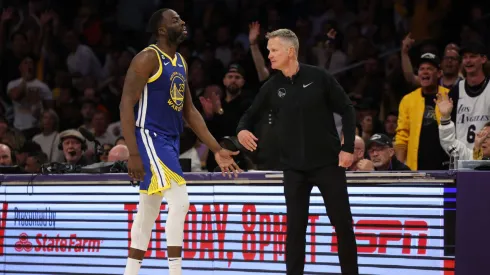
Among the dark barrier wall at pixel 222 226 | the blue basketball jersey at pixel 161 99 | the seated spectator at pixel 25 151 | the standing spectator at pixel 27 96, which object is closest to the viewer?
the blue basketball jersey at pixel 161 99

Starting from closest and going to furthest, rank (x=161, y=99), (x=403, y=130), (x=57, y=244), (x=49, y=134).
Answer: (x=161, y=99)
(x=57, y=244)
(x=403, y=130)
(x=49, y=134)

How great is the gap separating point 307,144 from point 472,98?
243cm

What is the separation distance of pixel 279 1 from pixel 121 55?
98.3 inches

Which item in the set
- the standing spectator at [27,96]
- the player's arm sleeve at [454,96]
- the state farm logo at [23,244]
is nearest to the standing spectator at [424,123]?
the player's arm sleeve at [454,96]

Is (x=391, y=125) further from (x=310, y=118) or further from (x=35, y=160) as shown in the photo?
(x=35, y=160)

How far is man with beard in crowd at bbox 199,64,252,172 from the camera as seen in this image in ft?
33.8

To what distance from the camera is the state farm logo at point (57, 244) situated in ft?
26.7

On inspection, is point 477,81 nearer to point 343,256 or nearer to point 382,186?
point 382,186

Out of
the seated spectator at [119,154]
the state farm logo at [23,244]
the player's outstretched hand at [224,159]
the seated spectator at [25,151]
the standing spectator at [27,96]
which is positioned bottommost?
the state farm logo at [23,244]

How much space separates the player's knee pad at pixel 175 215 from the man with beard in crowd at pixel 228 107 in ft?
12.0

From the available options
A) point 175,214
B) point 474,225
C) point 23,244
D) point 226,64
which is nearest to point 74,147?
point 23,244

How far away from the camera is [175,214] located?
6.38m

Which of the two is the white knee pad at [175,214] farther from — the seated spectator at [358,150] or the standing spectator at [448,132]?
the seated spectator at [358,150]

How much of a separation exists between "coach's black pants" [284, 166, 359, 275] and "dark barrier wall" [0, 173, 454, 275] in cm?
64
